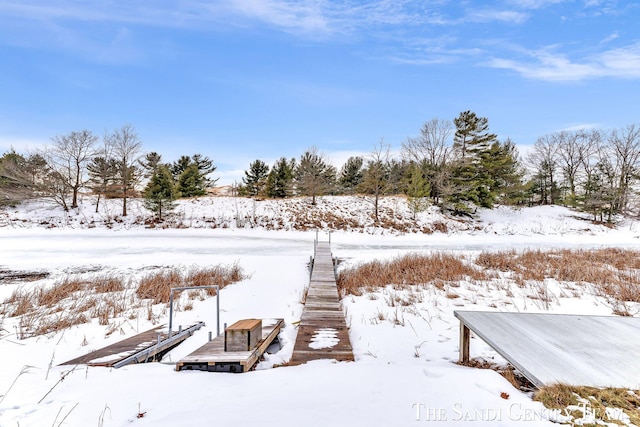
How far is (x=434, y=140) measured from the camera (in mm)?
31750

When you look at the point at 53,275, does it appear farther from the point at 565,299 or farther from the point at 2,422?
the point at 565,299

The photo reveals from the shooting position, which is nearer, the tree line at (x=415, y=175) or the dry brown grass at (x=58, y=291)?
the dry brown grass at (x=58, y=291)

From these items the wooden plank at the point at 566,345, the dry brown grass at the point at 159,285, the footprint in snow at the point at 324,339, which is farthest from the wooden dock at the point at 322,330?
the dry brown grass at the point at 159,285

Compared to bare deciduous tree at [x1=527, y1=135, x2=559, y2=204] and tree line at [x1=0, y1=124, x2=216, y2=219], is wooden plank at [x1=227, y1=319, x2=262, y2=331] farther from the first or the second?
bare deciduous tree at [x1=527, y1=135, x2=559, y2=204]

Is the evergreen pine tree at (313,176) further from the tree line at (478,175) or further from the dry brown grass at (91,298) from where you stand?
the dry brown grass at (91,298)

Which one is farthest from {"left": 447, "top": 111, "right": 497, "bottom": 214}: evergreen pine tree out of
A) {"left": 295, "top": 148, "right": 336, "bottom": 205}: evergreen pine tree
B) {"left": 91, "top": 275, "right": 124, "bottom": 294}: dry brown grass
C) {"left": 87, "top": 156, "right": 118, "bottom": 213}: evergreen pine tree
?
{"left": 87, "top": 156, "right": 118, "bottom": 213}: evergreen pine tree

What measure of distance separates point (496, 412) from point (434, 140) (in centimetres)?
3305

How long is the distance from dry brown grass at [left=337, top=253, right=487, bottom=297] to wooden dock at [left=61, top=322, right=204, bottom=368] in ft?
14.8

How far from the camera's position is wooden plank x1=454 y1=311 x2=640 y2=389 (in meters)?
2.32

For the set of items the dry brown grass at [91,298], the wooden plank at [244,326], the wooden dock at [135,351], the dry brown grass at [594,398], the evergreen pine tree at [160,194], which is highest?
the evergreen pine tree at [160,194]

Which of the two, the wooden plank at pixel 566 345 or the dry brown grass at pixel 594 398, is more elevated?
the wooden plank at pixel 566 345

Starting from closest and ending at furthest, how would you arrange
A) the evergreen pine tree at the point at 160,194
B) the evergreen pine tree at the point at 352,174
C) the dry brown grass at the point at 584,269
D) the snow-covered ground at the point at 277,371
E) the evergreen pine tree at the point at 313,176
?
the snow-covered ground at the point at 277,371 < the dry brown grass at the point at 584,269 < the evergreen pine tree at the point at 160,194 < the evergreen pine tree at the point at 313,176 < the evergreen pine tree at the point at 352,174

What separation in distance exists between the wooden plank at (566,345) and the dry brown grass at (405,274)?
4794 mm

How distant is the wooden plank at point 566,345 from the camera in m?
2.32
